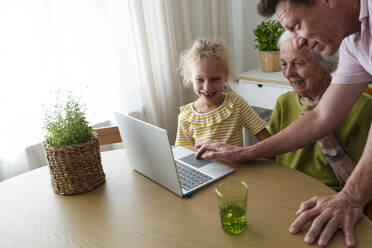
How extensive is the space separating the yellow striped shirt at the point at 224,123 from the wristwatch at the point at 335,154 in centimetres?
38

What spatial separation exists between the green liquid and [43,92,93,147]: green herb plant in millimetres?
515

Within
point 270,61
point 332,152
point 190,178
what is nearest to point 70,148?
point 190,178

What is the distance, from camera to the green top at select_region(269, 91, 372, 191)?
1.42 meters

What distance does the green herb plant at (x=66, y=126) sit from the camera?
45.1 inches

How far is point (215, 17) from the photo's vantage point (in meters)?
2.98

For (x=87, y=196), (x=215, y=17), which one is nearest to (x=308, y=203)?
(x=87, y=196)

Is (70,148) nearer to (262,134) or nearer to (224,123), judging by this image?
(224,123)

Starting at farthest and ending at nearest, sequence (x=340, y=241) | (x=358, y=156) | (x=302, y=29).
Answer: (x=358, y=156) < (x=302, y=29) < (x=340, y=241)

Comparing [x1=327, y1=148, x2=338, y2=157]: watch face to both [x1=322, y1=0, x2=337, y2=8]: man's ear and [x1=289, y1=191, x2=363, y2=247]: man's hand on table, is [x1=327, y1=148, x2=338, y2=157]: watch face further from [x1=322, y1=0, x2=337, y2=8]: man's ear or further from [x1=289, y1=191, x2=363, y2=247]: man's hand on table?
[x1=322, y1=0, x2=337, y2=8]: man's ear

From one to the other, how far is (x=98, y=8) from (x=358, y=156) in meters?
1.75

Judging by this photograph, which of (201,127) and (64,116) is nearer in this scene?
(64,116)

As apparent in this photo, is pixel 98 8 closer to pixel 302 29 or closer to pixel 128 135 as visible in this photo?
pixel 128 135

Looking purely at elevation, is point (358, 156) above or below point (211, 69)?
below

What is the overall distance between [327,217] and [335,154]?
53 centimetres
